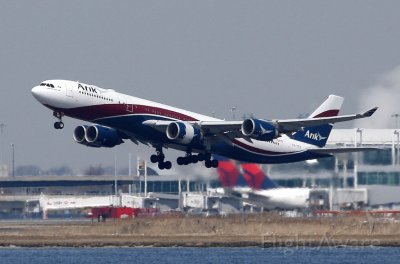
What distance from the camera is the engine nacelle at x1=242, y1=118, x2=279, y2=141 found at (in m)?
71.3

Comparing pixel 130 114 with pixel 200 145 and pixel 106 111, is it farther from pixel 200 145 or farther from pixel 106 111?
pixel 200 145

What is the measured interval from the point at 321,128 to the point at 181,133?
49.6 feet

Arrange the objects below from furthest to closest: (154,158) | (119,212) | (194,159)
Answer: (119,212), (154,158), (194,159)

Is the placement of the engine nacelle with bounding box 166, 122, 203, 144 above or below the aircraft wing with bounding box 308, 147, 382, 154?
above

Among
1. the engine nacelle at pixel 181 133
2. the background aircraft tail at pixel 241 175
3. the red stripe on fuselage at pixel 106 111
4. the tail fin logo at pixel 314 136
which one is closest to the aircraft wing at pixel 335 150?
the tail fin logo at pixel 314 136

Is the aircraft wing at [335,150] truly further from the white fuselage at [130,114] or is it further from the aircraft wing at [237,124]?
the aircraft wing at [237,124]

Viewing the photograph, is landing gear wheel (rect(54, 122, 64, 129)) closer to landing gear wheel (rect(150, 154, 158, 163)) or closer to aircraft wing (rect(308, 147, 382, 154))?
landing gear wheel (rect(150, 154, 158, 163))

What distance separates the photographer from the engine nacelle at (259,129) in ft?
234

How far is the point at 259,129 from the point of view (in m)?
71.2

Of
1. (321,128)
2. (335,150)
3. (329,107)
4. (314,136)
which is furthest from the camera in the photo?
(329,107)

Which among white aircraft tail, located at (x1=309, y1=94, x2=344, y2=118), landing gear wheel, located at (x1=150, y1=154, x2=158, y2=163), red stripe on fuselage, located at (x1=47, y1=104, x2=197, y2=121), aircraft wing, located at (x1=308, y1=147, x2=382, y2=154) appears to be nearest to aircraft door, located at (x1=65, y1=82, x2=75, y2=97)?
red stripe on fuselage, located at (x1=47, y1=104, x2=197, y2=121)

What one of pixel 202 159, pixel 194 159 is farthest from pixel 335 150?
pixel 194 159

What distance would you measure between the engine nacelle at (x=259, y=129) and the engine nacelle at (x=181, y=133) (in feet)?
10.7

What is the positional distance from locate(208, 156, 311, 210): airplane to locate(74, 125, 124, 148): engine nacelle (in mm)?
7360
